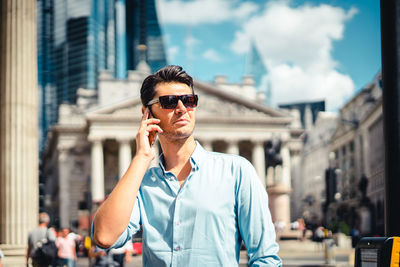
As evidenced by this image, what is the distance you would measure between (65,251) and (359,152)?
254 feet

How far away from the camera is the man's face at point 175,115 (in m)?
3.58

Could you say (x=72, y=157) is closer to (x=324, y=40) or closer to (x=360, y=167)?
(x=360, y=167)

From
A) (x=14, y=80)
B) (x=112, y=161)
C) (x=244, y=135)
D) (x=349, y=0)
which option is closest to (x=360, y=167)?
(x=244, y=135)

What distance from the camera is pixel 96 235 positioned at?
11.1 feet

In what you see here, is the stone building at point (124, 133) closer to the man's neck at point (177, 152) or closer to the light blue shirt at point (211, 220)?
the man's neck at point (177, 152)

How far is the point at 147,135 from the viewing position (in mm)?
3520

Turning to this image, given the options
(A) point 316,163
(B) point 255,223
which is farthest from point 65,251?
(A) point 316,163

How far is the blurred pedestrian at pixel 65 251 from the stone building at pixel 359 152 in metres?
50.4

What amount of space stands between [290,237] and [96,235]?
39903mm

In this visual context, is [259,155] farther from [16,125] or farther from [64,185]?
[16,125]

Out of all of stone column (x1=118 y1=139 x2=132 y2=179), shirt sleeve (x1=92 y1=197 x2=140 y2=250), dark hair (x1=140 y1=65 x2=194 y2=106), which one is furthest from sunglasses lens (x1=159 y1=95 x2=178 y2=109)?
stone column (x1=118 y1=139 x2=132 y2=179)

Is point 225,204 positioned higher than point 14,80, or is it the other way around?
point 14,80

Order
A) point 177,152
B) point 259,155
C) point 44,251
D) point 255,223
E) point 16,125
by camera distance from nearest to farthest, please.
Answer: point 255,223 < point 177,152 < point 44,251 < point 16,125 < point 259,155

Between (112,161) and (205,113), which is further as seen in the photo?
(112,161)
